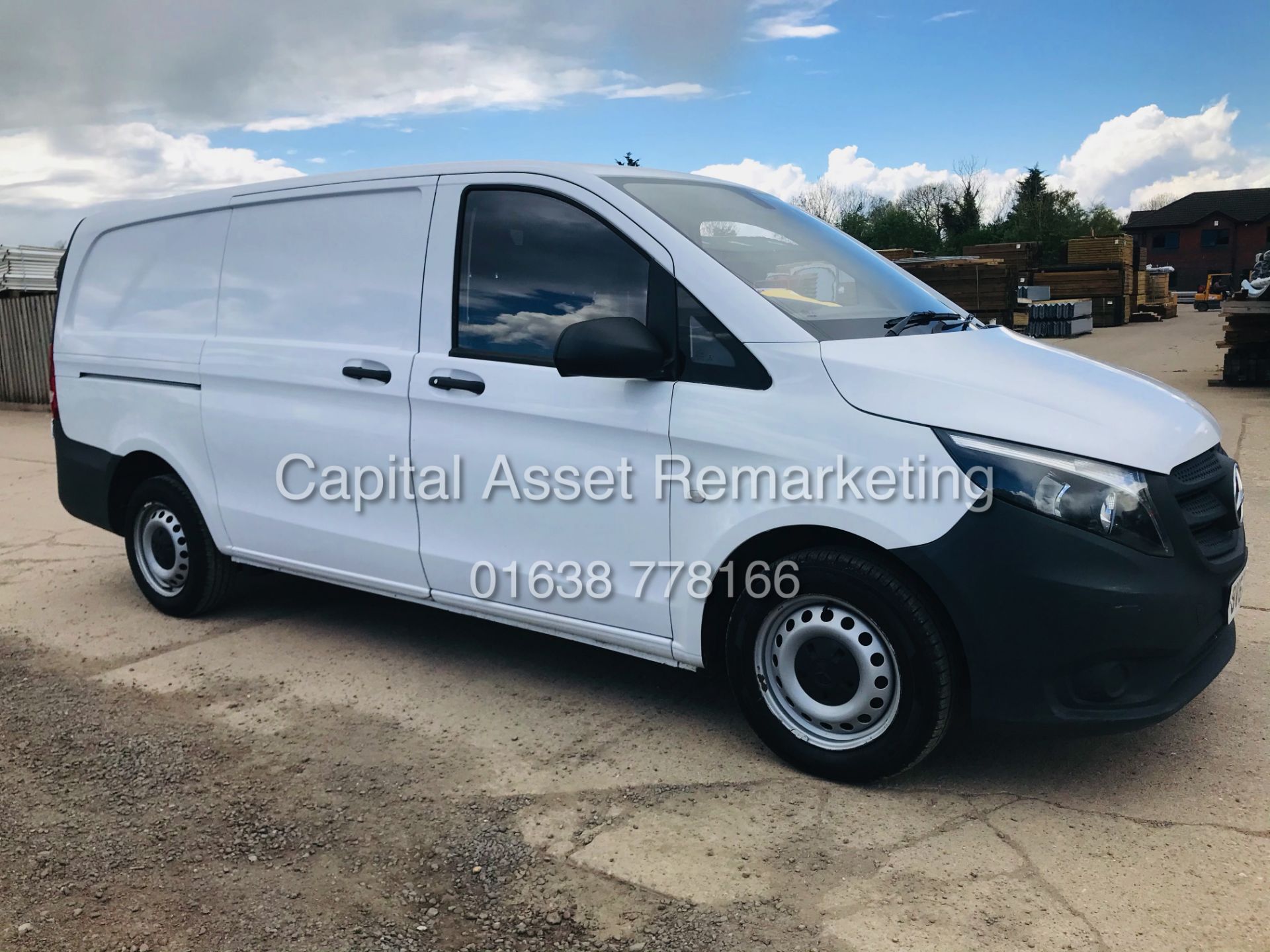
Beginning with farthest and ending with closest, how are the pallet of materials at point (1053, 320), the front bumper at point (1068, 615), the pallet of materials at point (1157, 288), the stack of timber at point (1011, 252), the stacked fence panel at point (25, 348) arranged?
the pallet of materials at point (1157, 288), the stack of timber at point (1011, 252), the pallet of materials at point (1053, 320), the stacked fence panel at point (25, 348), the front bumper at point (1068, 615)

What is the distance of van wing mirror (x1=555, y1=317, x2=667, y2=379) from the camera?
3332 millimetres

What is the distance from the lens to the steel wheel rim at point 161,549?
516 centimetres

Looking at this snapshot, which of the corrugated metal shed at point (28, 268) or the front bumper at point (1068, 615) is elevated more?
the corrugated metal shed at point (28, 268)

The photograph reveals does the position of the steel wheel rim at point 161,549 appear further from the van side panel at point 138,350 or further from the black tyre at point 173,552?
the van side panel at point 138,350

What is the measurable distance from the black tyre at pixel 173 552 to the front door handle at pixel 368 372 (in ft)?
4.46

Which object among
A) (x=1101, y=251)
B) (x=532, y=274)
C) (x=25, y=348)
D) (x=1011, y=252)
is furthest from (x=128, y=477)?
(x=1101, y=251)

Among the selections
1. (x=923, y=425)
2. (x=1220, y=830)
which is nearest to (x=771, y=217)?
(x=923, y=425)

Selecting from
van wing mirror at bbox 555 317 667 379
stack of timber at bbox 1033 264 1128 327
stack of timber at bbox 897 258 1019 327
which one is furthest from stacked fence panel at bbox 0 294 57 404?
stack of timber at bbox 1033 264 1128 327

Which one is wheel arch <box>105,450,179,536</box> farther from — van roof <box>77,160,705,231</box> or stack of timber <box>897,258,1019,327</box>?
stack of timber <box>897,258,1019,327</box>

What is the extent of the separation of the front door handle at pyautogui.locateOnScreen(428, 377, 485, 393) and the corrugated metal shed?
63.6 feet

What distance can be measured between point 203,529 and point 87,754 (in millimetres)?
1475

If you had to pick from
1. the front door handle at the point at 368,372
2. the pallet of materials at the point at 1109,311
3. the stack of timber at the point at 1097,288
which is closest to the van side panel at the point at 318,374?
the front door handle at the point at 368,372

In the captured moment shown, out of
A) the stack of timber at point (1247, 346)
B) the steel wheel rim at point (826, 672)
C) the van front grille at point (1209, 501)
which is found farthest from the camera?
the stack of timber at point (1247, 346)

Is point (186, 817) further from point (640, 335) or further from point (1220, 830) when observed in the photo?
point (1220, 830)
